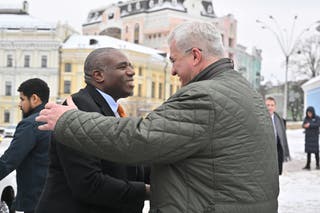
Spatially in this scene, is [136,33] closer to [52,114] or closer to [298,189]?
[298,189]

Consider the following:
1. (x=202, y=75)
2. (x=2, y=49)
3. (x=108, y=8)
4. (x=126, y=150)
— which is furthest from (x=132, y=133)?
(x=108, y=8)

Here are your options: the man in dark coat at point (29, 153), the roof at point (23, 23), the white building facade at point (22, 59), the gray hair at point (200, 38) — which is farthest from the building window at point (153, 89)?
the gray hair at point (200, 38)

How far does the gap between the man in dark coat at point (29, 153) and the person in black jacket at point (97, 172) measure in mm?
1111

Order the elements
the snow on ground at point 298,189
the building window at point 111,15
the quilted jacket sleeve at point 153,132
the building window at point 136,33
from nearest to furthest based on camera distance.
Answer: the quilted jacket sleeve at point 153,132 → the snow on ground at point 298,189 → the building window at point 136,33 → the building window at point 111,15

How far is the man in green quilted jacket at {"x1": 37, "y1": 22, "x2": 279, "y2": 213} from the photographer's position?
75.3 inches

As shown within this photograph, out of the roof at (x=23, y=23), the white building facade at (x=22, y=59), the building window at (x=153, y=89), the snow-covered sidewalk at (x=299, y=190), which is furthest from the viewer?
the building window at (x=153, y=89)

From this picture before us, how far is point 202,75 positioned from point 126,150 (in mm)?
438

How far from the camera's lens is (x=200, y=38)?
6.82 ft

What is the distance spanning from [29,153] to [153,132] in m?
2.03

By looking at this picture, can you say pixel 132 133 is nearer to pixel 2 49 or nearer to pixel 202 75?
pixel 202 75

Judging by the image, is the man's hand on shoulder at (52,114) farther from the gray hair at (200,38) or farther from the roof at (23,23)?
the roof at (23,23)

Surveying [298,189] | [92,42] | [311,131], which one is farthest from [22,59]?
[298,189]

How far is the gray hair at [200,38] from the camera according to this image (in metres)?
2.08

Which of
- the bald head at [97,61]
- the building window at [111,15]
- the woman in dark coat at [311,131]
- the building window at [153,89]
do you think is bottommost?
the woman in dark coat at [311,131]
